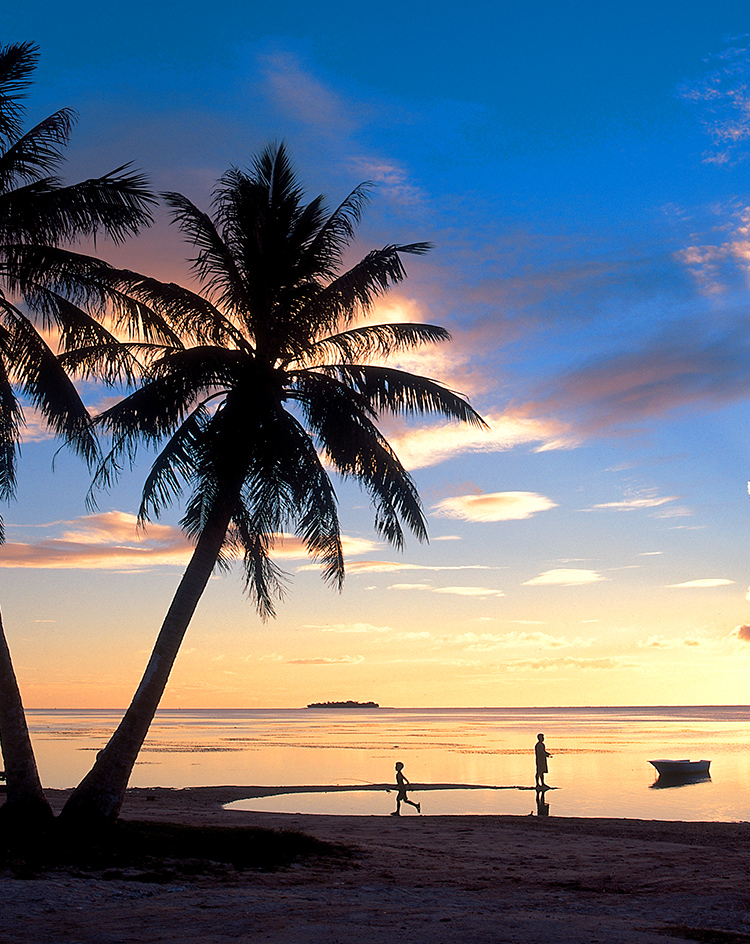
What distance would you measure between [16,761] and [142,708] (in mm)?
1994

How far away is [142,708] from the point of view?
46.1 feet

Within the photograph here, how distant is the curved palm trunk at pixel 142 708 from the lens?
1341 cm

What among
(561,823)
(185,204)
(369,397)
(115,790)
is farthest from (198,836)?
(185,204)

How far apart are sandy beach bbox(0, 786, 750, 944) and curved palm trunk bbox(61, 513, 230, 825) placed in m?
2.16

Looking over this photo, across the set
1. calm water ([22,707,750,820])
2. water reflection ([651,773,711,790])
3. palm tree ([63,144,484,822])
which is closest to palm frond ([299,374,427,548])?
palm tree ([63,144,484,822])

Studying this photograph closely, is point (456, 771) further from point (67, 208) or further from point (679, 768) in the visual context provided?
point (67, 208)

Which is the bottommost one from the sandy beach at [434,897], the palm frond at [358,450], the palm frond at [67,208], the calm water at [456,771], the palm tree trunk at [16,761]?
the calm water at [456,771]

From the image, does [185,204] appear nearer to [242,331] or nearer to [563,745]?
[242,331]

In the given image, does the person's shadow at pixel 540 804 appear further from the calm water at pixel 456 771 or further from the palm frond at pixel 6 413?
the palm frond at pixel 6 413

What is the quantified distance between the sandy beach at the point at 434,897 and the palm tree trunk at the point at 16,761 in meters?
2.15

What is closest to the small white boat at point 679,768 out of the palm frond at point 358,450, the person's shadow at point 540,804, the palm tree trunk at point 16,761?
the person's shadow at point 540,804

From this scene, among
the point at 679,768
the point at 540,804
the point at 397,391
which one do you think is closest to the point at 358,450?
the point at 397,391

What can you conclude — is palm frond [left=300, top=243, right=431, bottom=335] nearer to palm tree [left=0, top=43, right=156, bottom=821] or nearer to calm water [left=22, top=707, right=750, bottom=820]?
palm tree [left=0, top=43, right=156, bottom=821]

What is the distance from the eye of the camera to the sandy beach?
8781 millimetres
